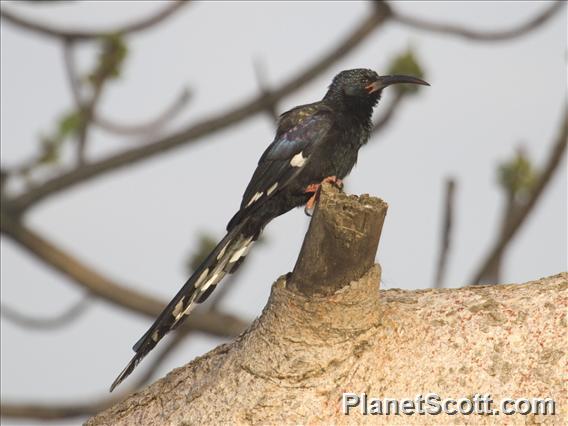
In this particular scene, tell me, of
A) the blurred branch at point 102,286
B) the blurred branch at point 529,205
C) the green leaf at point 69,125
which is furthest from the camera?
the blurred branch at point 102,286

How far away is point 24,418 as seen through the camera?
9.70 m

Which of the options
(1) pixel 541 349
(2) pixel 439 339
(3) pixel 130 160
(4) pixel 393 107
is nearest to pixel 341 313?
(2) pixel 439 339

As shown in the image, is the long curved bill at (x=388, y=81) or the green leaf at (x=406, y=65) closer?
the long curved bill at (x=388, y=81)

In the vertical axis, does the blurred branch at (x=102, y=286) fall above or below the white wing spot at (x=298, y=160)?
above

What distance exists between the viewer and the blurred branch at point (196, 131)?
9.49 m

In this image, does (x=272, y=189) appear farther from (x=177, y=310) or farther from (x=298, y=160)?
(x=177, y=310)

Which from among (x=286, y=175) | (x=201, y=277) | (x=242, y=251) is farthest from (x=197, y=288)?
(x=286, y=175)

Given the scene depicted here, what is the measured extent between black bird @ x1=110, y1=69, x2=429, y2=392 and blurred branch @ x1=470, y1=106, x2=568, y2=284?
247cm

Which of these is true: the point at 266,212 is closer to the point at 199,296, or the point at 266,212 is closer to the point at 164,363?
the point at 199,296

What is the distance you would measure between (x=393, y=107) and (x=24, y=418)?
381cm

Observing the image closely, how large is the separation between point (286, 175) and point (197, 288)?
815 millimetres

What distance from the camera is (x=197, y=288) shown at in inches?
252

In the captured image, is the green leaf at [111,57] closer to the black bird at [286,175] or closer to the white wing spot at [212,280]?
the black bird at [286,175]

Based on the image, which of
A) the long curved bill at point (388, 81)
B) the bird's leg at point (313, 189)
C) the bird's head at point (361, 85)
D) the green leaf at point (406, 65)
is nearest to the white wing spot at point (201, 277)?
the bird's leg at point (313, 189)
